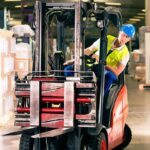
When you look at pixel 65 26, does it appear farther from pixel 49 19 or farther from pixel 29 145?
pixel 29 145

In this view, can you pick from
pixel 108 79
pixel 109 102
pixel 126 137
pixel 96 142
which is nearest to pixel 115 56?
pixel 108 79

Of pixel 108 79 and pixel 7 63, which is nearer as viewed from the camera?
pixel 108 79

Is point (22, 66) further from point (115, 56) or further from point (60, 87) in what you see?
point (60, 87)

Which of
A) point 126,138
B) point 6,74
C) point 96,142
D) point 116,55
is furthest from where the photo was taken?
point 6,74

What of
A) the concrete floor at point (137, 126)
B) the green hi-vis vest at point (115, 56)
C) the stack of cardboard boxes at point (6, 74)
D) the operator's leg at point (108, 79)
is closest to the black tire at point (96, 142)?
the operator's leg at point (108, 79)

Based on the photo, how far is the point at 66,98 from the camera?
161 inches

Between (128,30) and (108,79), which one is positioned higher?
(128,30)

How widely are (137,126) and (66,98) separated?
4.38 meters

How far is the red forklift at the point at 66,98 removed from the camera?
410 centimetres

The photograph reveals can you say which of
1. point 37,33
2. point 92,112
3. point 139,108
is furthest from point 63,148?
point 139,108

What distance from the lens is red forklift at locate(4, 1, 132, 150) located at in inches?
161

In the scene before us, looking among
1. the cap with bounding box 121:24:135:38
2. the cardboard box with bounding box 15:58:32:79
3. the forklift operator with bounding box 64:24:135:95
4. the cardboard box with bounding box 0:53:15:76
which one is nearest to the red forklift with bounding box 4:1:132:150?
the forklift operator with bounding box 64:24:135:95

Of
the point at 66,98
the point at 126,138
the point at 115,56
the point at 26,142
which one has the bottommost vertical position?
the point at 126,138

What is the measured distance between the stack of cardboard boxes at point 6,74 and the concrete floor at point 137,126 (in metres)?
0.40
